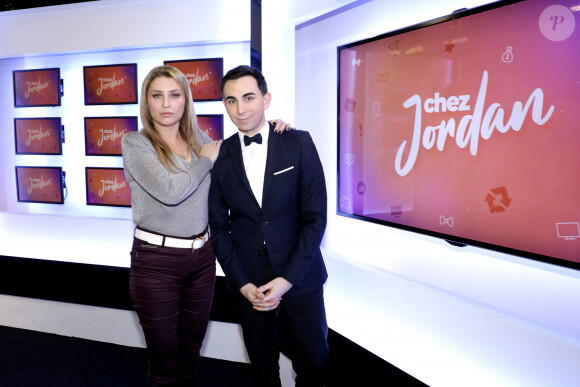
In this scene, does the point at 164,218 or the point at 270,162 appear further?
the point at 164,218

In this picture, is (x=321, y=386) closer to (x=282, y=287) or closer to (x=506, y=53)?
(x=282, y=287)

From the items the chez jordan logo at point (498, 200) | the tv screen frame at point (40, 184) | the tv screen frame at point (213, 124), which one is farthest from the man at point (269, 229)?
the tv screen frame at point (40, 184)

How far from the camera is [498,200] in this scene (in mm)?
1841

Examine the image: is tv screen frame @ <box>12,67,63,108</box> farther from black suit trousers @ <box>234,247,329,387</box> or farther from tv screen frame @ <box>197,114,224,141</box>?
black suit trousers @ <box>234,247,329,387</box>

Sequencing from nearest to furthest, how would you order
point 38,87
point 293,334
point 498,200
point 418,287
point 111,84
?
point 498,200 → point 293,334 → point 418,287 → point 111,84 → point 38,87

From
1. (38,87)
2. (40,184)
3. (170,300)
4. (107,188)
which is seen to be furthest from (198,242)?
Answer: (38,87)

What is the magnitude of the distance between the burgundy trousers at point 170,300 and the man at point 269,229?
0.23m

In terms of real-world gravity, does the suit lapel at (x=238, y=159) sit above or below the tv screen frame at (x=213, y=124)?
below

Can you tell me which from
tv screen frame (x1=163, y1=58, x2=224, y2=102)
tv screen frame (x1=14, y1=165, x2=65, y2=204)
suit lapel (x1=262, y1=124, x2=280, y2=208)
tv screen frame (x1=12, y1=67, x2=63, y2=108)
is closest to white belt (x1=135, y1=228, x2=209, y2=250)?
suit lapel (x1=262, y1=124, x2=280, y2=208)

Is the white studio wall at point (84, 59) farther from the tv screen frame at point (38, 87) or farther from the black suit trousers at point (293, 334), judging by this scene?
the black suit trousers at point (293, 334)

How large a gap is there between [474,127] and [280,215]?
932 mm

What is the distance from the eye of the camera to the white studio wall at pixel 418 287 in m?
1.75

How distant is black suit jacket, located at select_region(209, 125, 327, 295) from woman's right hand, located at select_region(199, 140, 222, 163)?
4.5 inches

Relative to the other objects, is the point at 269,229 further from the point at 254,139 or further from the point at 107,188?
the point at 107,188
